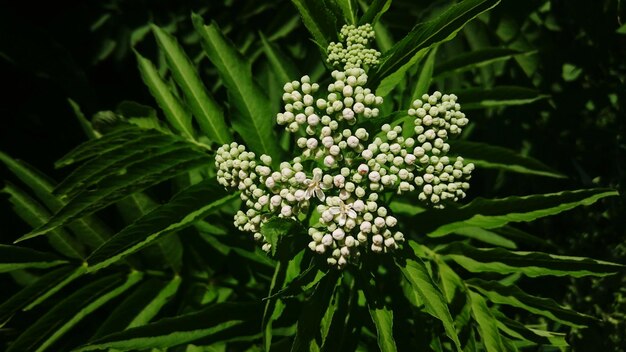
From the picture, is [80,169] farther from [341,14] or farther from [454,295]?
[454,295]

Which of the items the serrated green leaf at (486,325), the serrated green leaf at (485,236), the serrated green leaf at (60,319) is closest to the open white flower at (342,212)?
the serrated green leaf at (486,325)

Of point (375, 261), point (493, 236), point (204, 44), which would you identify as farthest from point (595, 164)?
point (204, 44)

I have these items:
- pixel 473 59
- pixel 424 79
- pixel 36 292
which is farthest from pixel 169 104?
pixel 473 59

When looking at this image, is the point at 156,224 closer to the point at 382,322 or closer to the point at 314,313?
the point at 314,313

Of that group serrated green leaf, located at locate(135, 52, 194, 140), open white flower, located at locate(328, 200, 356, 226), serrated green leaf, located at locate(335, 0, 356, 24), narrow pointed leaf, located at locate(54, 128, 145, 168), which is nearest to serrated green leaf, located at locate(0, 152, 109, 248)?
narrow pointed leaf, located at locate(54, 128, 145, 168)

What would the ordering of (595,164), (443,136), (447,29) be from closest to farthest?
1. (447,29)
2. (443,136)
3. (595,164)

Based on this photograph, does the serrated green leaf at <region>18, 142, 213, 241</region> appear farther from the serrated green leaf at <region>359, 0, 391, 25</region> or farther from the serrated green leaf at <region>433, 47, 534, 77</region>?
the serrated green leaf at <region>433, 47, 534, 77</region>
